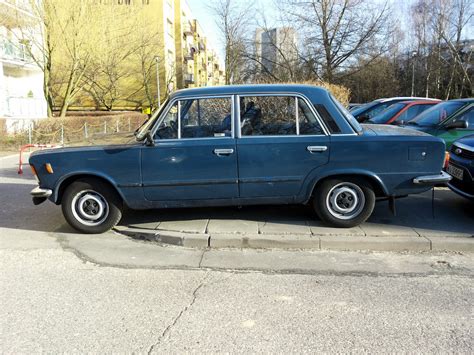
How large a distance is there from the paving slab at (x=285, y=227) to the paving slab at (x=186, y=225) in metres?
0.78

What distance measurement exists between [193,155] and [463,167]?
3826mm

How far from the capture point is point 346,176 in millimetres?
4855

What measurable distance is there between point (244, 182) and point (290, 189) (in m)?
0.60

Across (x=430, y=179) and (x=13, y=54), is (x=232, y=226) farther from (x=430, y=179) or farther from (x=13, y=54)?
(x=13, y=54)

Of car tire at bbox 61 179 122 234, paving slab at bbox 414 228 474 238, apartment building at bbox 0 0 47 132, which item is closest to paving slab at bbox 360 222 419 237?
paving slab at bbox 414 228 474 238

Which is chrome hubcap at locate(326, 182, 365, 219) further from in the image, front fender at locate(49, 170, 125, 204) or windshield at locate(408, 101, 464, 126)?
windshield at locate(408, 101, 464, 126)

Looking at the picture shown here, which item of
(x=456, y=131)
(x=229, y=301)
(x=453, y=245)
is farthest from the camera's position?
(x=456, y=131)

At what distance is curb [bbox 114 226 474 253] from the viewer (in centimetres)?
456

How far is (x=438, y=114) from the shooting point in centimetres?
760

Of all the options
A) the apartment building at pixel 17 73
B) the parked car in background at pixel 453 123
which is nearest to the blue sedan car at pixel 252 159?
the parked car in background at pixel 453 123

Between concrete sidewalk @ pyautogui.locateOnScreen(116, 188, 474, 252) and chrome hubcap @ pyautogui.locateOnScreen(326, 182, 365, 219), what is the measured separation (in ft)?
0.72

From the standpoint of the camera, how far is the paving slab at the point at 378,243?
15.0ft

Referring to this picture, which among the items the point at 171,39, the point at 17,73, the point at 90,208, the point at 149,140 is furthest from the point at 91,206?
the point at 171,39

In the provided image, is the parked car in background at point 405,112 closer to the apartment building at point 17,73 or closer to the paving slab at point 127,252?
the paving slab at point 127,252
